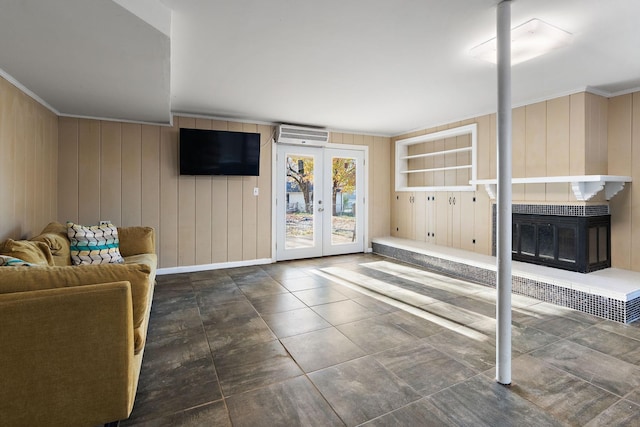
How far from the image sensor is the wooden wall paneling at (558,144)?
400cm

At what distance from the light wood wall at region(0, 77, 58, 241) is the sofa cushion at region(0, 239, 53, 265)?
0.58 meters

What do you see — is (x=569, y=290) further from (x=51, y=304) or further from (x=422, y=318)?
(x=51, y=304)

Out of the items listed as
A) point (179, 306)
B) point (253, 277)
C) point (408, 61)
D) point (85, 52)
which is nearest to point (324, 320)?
point (179, 306)

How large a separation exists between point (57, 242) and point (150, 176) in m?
2.01

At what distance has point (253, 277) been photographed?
480 cm

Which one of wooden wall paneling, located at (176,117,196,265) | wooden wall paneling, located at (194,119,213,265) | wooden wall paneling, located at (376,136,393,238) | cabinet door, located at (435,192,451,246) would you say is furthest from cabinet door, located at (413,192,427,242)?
wooden wall paneling, located at (176,117,196,265)

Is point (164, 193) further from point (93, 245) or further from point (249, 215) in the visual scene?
point (93, 245)

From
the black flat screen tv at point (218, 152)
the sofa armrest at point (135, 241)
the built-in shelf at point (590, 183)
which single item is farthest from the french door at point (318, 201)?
the built-in shelf at point (590, 183)

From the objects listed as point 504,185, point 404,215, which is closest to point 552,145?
point 504,185

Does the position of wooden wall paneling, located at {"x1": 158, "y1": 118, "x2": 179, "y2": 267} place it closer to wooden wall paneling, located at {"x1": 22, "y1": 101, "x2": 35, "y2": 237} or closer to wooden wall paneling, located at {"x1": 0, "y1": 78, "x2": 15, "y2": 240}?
wooden wall paneling, located at {"x1": 22, "y1": 101, "x2": 35, "y2": 237}

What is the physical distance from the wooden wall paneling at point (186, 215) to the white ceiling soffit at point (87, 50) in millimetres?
1501

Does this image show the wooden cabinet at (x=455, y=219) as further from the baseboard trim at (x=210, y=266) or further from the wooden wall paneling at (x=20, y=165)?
the wooden wall paneling at (x=20, y=165)

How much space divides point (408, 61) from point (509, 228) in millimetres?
1844

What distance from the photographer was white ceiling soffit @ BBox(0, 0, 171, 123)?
6.07ft
